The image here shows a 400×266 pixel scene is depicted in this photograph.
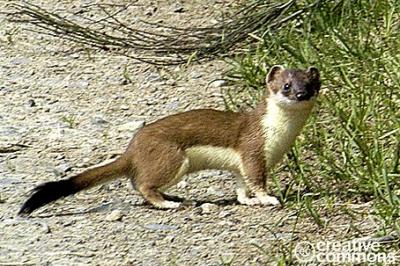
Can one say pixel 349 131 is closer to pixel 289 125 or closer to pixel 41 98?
pixel 289 125

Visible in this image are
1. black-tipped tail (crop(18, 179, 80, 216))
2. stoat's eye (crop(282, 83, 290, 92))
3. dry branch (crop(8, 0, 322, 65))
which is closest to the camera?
black-tipped tail (crop(18, 179, 80, 216))

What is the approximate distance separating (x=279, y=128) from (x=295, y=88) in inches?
7.6

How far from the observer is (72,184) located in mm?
4379

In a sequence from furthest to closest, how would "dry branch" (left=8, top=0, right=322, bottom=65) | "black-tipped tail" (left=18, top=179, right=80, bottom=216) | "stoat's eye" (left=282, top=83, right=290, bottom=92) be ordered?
"dry branch" (left=8, top=0, right=322, bottom=65), "stoat's eye" (left=282, top=83, right=290, bottom=92), "black-tipped tail" (left=18, top=179, right=80, bottom=216)

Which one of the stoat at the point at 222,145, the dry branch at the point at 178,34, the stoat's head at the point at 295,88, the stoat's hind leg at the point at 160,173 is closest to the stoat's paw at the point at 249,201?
the stoat at the point at 222,145

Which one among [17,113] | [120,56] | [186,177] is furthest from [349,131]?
[120,56]

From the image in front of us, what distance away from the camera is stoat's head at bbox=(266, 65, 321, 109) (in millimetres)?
4391

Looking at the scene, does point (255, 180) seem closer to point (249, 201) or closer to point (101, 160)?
point (249, 201)

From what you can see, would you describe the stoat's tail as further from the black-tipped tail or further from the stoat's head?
the stoat's head

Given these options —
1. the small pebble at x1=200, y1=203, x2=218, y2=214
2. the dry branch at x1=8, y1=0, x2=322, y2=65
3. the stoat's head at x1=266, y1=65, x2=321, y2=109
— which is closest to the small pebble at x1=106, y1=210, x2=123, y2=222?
the small pebble at x1=200, y1=203, x2=218, y2=214

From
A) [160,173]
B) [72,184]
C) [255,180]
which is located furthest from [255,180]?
[72,184]

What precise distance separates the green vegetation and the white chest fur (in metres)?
0.14

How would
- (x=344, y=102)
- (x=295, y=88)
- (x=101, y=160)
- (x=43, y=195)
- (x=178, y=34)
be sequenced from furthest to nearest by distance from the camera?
(x=178, y=34) < (x=344, y=102) < (x=101, y=160) < (x=295, y=88) < (x=43, y=195)

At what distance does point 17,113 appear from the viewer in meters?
5.79
